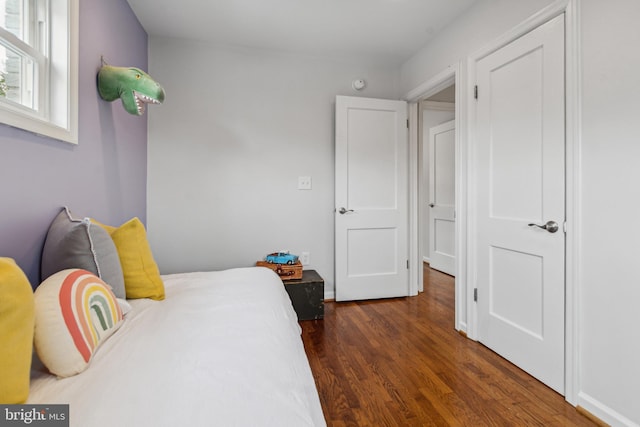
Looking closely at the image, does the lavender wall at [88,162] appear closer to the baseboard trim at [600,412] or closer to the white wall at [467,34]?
the white wall at [467,34]

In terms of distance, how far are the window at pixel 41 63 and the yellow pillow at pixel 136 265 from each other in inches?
20.7

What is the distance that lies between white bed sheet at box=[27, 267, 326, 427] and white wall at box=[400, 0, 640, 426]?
1482mm

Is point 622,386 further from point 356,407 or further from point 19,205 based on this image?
point 19,205

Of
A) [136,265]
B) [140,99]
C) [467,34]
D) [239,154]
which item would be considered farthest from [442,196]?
[136,265]

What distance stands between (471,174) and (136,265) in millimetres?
2213

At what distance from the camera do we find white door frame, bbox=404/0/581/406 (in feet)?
5.06

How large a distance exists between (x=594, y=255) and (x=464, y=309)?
1.06 metres

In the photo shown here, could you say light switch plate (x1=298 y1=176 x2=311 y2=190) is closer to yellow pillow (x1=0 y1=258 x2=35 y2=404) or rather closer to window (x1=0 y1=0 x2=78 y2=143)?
window (x1=0 y1=0 x2=78 y2=143)

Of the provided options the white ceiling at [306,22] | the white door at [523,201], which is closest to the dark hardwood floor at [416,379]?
the white door at [523,201]

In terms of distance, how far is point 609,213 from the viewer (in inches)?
55.5

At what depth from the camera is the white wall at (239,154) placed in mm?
2748

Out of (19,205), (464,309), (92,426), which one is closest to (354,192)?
(464,309)

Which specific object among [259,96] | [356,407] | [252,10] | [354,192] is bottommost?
[356,407]

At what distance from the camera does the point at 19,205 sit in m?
1.18
